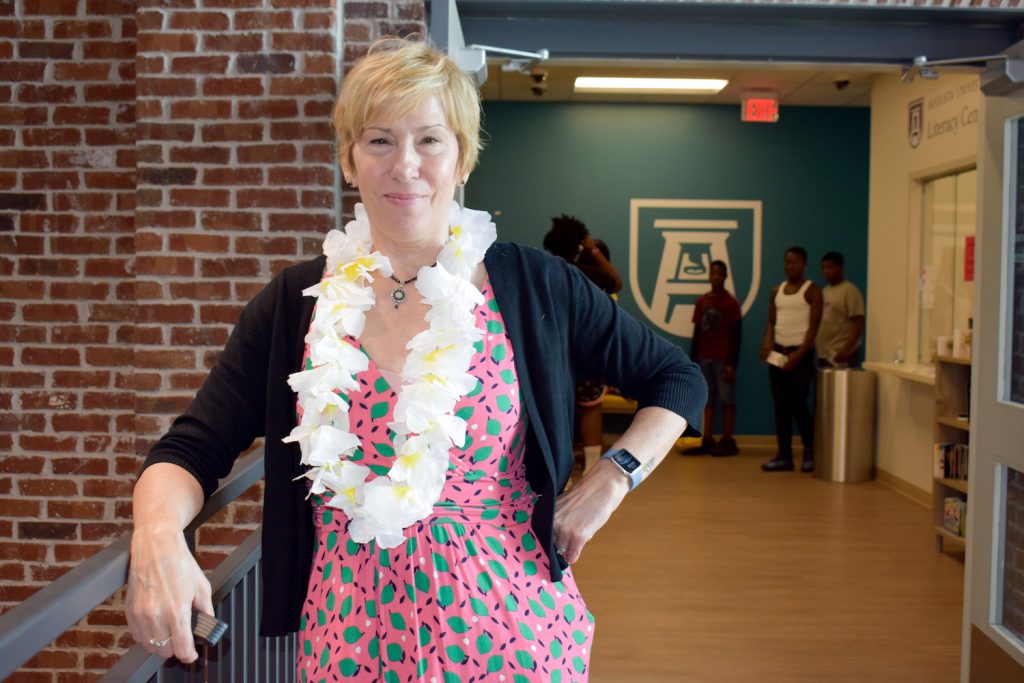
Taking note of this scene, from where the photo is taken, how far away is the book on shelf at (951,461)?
5922 millimetres

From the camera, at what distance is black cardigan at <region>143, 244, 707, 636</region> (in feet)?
5.00

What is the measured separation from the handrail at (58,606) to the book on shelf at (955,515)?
5294 mm

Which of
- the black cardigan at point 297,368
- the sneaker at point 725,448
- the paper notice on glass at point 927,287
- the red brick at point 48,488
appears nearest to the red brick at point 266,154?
the red brick at point 48,488

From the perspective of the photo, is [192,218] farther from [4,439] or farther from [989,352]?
[989,352]

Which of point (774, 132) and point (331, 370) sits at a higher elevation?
point (774, 132)

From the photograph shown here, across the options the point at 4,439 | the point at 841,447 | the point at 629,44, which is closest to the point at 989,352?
the point at 629,44

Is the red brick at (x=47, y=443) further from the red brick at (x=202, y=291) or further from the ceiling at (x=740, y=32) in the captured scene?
the ceiling at (x=740, y=32)

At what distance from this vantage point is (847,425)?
308 inches

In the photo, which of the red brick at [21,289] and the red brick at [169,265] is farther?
the red brick at [21,289]

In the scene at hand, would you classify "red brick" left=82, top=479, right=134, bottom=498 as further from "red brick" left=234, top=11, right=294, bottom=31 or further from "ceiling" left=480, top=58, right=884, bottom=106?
"ceiling" left=480, top=58, right=884, bottom=106

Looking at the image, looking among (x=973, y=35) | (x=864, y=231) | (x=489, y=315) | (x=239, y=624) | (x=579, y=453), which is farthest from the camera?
(x=864, y=231)

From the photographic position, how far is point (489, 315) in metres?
1.60

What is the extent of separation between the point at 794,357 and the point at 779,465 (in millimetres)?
939

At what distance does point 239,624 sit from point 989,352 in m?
2.89
